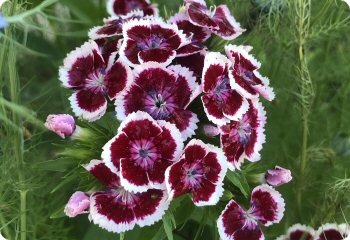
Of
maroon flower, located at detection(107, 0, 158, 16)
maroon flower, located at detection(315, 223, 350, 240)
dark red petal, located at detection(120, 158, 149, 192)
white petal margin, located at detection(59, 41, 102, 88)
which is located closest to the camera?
dark red petal, located at detection(120, 158, 149, 192)

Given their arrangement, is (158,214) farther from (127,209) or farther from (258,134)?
(258,134)

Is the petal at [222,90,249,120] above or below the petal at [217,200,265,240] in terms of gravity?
above

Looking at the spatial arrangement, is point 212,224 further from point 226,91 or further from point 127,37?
point 127,37

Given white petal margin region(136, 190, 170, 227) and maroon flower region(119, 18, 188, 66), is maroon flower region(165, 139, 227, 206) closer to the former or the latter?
white petal margin region(136, 190, 170, 227)

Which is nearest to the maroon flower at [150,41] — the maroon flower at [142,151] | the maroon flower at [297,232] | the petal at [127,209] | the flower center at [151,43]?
the flower center at [151,43]

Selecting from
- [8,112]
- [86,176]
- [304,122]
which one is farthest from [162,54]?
[304,122]

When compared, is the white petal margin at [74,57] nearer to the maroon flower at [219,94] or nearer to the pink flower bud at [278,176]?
the maroon flower at [219,94]

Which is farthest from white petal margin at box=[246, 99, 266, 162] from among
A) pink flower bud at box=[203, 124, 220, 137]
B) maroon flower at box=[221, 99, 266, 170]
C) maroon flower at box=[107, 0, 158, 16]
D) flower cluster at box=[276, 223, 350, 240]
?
maroon flower at box=[107, 0, 158, 16]
